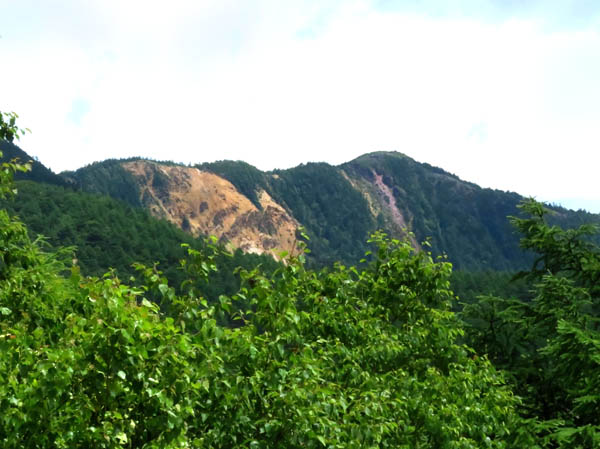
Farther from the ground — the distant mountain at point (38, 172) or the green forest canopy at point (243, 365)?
the distant mountain at point (38, 172)

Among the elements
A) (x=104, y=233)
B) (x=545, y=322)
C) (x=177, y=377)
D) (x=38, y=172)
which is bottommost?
(x=177, y=377)

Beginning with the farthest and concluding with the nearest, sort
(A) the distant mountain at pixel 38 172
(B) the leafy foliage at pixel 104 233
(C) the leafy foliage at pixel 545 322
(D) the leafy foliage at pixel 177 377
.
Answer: (A) the distant mountain at pixel 38 172 < (B) the leafy foliage at pixel 104 233 < (C) the leafy foliage at pixel 545 322 < (D) the leafy foliage at pixel 177 377

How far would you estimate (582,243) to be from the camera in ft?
60.5

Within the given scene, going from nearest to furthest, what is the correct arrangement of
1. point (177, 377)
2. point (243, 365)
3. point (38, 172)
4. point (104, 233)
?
point (177, 377) → point (243, 365) → point (104, 233) → point (38, 172)

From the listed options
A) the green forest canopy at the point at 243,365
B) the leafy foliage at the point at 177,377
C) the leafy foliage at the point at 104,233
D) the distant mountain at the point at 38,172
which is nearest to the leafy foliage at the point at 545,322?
Result: the green forest canopy at the point at 243,365

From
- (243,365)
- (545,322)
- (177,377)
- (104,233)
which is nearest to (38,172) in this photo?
(104,233)

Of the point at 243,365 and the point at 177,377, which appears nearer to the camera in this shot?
the point at 177,377

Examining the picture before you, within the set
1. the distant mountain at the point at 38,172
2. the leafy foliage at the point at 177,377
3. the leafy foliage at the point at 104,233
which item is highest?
the distant mountain at the point at 38,172

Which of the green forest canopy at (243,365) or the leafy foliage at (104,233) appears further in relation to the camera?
the leafy foliage at (104,233)

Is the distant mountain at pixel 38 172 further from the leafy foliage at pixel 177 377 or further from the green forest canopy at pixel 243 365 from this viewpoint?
the leafy foliage at pixel 177 377

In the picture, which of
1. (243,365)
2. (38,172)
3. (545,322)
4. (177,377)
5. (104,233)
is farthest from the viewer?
(38,172)

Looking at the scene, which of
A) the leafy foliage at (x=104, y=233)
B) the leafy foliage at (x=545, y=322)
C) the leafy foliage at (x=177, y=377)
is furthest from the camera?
the leafy foliage at (x=104, y=233)

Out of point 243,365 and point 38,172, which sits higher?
point 38,172

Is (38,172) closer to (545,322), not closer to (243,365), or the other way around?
(545,322)
